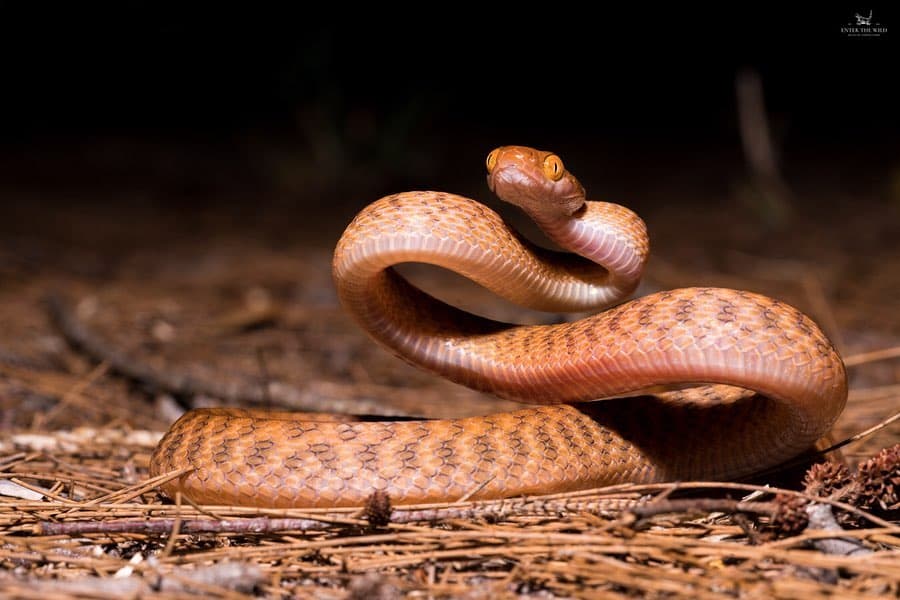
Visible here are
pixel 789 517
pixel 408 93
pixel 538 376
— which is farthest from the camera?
pixel 408 93

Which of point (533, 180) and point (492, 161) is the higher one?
point (492, 161)

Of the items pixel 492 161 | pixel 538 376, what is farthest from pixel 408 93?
pixel 538 376

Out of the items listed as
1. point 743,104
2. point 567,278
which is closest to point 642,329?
point 567,278

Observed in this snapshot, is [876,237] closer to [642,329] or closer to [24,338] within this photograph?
[642,329]

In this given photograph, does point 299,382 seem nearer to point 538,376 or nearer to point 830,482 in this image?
point 538,376

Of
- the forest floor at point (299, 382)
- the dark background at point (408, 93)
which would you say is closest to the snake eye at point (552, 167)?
the forest floor at point (299, 382)

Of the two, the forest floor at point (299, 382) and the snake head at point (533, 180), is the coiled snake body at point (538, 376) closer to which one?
the snake head at point (533, 180)

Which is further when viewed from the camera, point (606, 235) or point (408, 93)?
point (408, 93)
